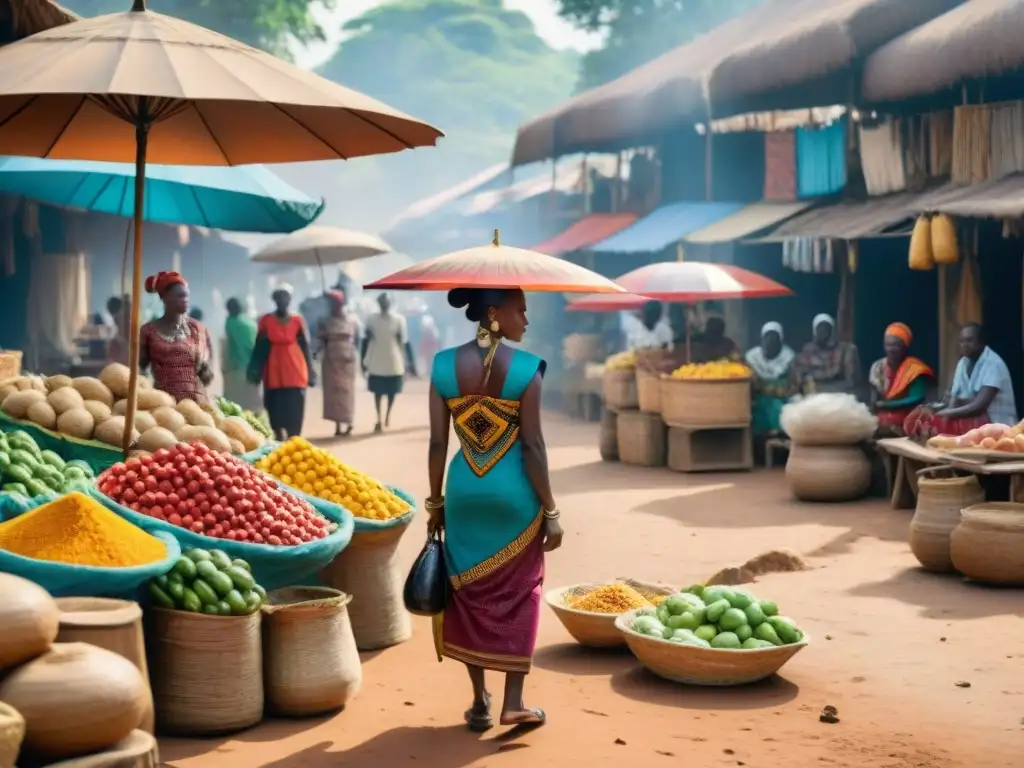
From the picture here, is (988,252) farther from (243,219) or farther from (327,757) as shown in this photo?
(327,757)

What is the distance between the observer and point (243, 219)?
10758 millimetres

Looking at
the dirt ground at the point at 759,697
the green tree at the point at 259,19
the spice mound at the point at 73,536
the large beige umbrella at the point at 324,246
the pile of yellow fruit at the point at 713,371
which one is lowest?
→ the dirt ground at the point at 759,697

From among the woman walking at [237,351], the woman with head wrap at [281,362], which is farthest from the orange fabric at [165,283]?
the woman walking at [237,351]

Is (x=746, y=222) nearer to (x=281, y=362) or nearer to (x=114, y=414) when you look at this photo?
(x=281, y=362)

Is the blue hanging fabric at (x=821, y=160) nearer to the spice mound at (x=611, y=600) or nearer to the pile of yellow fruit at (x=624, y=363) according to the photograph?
the pile of yellow fruit at (x=624, y=363)

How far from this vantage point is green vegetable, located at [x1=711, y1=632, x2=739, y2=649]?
6371 millimetres

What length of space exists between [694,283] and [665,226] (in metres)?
7.78

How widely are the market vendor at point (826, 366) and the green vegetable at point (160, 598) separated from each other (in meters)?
9.80

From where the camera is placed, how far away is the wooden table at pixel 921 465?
901cm

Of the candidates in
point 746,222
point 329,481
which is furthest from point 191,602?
point 746,222

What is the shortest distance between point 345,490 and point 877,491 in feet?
22.5

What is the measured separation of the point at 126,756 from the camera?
171 inches

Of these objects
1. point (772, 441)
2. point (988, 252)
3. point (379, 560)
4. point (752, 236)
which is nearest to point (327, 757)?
point (379, 560)

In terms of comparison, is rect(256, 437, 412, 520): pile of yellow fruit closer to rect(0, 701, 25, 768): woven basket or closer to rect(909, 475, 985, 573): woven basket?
rect(0, 701, 25, 768): woven basket
